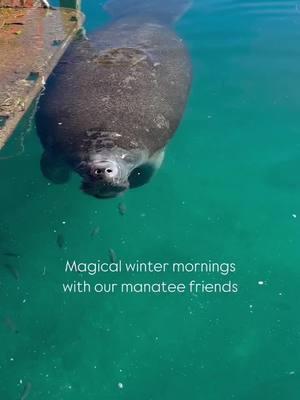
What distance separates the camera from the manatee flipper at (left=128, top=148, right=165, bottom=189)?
5773 millimetres

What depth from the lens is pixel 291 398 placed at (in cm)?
406

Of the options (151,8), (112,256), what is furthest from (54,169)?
(151,8)

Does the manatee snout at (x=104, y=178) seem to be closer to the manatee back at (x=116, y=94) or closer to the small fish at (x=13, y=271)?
the manatee back at (x=116, y=94)

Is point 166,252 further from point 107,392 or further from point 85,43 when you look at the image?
point 85,43

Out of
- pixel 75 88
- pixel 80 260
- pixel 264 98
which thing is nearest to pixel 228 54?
pixel 264 98

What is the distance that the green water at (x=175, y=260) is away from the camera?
4203 mm

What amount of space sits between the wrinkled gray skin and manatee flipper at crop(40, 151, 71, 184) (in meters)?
0.01

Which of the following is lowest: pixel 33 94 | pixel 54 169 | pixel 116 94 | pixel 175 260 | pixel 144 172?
pixel 175 260

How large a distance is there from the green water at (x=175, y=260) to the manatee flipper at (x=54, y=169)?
0.10 m

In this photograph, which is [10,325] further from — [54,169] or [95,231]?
[54,169]

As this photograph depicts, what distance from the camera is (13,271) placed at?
4.95 metres

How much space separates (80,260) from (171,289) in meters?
0.90

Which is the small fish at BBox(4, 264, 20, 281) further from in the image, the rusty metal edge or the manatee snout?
the rusty metal edge

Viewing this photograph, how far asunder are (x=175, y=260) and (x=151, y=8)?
615 centimetres
